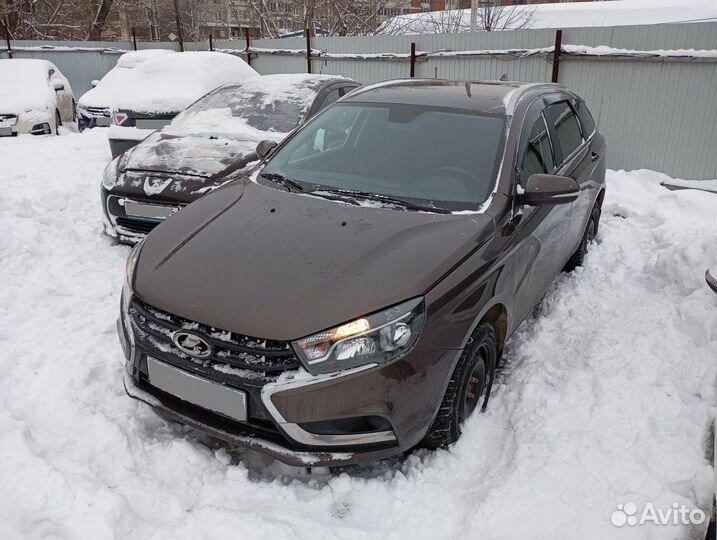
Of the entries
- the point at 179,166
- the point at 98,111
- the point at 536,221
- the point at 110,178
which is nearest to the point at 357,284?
the point at 536,221

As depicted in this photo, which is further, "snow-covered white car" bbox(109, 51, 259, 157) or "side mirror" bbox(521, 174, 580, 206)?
"snow-covered white car" bbox(109, 51, 259, 157)

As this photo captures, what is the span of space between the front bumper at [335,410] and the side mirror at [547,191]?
1.11m

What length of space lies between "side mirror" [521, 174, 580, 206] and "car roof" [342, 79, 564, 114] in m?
0.61

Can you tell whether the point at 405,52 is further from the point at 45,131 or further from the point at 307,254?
the point at 307,254

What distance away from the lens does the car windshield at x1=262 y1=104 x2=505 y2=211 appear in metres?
3.15

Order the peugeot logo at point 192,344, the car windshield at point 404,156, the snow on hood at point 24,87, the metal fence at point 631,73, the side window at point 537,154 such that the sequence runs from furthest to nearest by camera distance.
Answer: the snow on hood at point 24,87
the metal fence at point 631,73
the side window at point 537,154
the car windshield at point 404,156
the peugeot logo at point 192,344

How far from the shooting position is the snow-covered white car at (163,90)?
7.20m

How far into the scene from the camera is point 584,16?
19.9 m

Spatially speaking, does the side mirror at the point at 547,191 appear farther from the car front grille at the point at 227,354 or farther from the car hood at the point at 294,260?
the car front grille at the point at 227,354

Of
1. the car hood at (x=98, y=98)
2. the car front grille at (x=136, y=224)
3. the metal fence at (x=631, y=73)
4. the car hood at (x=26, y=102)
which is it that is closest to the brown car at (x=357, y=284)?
the car front grille at (x=136, y=224)

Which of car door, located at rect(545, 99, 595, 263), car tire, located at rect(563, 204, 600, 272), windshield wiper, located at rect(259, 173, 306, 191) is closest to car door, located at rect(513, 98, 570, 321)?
car door, located at rect(545, 99, 595, 263)

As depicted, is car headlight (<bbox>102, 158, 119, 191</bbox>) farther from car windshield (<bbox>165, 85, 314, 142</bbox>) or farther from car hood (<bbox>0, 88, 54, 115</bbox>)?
car hood (<bbox>0, 88, 54, 115</bbox>)

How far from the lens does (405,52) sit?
428 inches

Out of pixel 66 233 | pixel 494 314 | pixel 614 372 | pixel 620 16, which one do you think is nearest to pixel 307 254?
pixel 494 314
